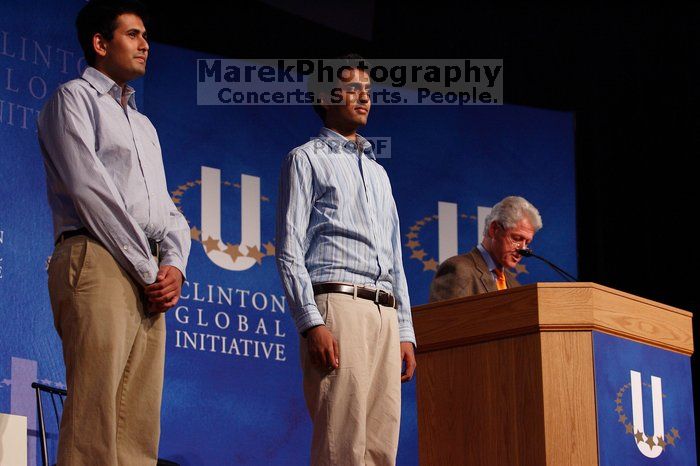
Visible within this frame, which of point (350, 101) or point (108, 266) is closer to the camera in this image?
point (108, 266)

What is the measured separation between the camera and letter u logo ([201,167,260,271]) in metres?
4.98

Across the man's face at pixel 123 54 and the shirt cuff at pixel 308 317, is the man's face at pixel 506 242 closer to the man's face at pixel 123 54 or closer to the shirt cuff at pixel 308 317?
the shirt cuff at pixel 308 317

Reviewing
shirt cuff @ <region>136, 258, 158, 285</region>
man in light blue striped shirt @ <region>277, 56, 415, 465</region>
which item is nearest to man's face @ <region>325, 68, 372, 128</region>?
man in light blue striped shirt @ <region>277, 56, 415, 465</region>

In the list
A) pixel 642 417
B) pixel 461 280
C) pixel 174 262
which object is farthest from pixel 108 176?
pixel 461 280

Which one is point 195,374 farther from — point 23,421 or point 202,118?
point 23,421

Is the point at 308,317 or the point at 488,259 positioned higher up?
the point at 488,259

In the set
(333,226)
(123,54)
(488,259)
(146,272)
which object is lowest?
(146,272)

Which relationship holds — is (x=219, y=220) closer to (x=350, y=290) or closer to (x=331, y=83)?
(x=331, y=83)

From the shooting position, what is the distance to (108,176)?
7.96 feet

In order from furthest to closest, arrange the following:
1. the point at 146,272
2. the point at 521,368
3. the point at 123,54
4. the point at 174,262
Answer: the point at 521,368 < the point at 123,54 < the point at 174,262 < the point at 146,272

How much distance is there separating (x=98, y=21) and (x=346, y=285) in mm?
912

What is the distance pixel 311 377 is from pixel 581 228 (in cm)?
392

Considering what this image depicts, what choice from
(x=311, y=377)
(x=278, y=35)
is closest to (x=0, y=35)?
(x=278, y=35)

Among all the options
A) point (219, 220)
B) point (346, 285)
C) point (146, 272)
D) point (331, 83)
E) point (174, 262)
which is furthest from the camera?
point (219, 220)
